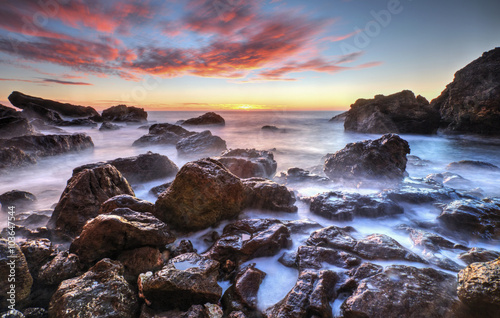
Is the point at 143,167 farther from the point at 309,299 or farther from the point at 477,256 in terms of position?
the point at 477,256

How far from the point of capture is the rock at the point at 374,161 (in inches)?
234

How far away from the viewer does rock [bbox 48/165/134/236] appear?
3.26m

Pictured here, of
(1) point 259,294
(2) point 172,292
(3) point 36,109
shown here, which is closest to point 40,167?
(2) point 172,292

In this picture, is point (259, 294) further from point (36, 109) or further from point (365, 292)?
point (36, 109)

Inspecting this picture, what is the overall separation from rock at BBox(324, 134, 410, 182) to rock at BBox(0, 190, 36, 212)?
7468 mm

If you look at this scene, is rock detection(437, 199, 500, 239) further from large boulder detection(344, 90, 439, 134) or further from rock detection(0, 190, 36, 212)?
large boulder detection(344, 90, 439, 134)

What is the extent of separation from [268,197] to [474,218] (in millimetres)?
3250

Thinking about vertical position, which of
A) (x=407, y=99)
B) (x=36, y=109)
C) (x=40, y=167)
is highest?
(x=407, y=99)

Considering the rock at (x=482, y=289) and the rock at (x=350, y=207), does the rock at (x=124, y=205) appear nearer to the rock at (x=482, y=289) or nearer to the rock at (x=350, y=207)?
the rock at (x=350, y=207)

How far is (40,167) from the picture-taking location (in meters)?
7.89

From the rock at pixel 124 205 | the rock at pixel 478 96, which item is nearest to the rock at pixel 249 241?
the rock at pixel 124 205

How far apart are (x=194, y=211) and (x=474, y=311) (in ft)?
10.4

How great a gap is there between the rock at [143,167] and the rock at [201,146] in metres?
3.30

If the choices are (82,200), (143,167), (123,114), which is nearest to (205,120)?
Answer: (123,114)
